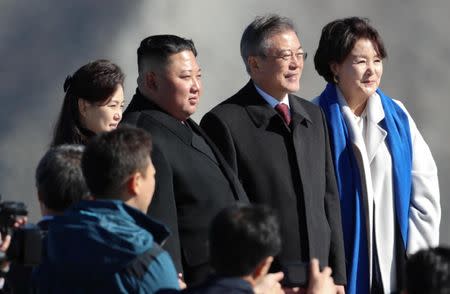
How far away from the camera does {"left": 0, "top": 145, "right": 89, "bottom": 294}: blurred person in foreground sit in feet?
12.8

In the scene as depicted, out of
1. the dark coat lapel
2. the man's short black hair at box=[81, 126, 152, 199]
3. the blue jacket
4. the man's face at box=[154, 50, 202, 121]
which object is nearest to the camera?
the blue jacket

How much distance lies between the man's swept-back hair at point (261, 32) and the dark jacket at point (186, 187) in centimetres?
55

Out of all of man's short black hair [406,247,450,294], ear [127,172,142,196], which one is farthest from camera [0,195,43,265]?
man's short black hair [406,247,450,294]

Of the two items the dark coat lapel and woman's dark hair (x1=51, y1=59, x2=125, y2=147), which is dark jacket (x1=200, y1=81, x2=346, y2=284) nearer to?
the dark coat lapel

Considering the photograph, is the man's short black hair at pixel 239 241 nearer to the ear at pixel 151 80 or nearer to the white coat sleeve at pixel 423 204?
the ear at pixel 151 80

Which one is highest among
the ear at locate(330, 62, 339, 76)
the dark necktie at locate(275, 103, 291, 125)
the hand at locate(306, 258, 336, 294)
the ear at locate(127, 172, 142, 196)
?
the ear at locate(330, 62, 339, 76)

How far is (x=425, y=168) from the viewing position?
18.1 feet

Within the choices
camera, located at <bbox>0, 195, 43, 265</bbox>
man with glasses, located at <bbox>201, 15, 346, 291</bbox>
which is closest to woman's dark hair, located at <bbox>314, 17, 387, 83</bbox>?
man with glasses, located at <bbox>201, 15, 346, 291</bbox>

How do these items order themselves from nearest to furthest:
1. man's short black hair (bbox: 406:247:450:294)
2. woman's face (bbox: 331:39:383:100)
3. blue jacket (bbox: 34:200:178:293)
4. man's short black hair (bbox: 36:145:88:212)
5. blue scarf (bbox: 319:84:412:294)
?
man's short black hair (bbox: 406:247:450:294)
blue jacket (bbox: 34:200:178:293)
man's short black hair (bbox: 36:145:88:212)
blue scarf (bbox: 319:84:412:294)
woman's face (bbox: 331:39:383:100)

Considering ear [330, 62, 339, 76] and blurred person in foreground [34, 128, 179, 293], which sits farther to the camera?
ear [330, 62, 339, 76]

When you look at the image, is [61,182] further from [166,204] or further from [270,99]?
[270,99]

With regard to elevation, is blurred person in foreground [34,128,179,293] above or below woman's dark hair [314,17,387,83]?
below

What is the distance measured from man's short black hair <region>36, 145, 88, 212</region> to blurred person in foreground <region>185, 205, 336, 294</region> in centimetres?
64

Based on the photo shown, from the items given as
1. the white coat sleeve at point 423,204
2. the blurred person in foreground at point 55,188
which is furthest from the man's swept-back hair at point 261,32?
the blurred person in foreground at point 55,188
